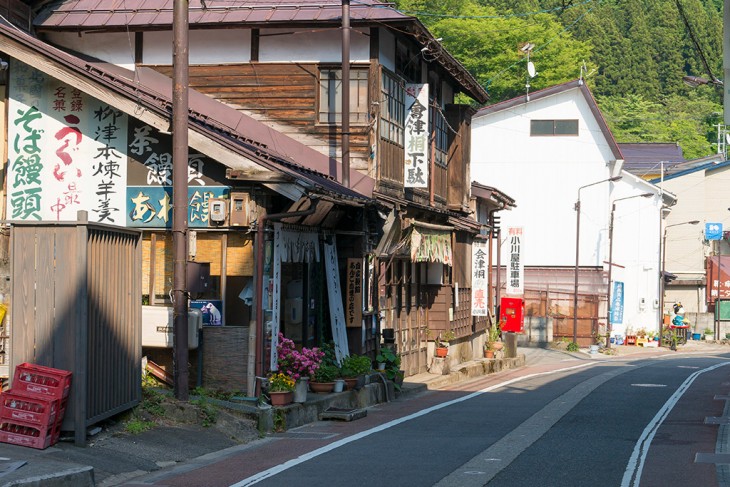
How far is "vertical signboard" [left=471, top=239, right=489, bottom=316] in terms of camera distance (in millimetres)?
34344

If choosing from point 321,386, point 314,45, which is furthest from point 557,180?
point 321,386

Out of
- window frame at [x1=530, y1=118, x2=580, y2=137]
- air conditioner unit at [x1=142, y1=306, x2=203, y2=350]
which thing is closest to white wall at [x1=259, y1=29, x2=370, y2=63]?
air conditioner unit at [x1=142, y1=306, x2=203, y2=350]

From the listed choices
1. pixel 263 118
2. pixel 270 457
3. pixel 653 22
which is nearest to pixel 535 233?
pixel 263 118

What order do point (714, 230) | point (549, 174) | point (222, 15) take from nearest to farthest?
point (222, 15) < point (549, 174) < point (714, 230)

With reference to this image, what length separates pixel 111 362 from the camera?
13.0 meters

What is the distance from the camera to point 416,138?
25.2m

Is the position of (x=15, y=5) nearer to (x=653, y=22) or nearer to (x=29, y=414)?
(x=29, y=414)

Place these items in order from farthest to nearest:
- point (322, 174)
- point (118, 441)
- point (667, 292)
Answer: point (667, 292), point (322, 174), point (118, 441)

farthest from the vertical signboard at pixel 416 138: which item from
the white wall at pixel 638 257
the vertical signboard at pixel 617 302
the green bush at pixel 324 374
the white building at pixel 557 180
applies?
the white wall at pixel 638 257

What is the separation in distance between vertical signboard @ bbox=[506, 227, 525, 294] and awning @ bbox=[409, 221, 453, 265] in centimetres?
1112

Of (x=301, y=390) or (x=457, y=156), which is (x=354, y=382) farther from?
(x=457, y=156)

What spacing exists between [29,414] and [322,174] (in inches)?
435

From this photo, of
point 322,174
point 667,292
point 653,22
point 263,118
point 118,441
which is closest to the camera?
point 118,441

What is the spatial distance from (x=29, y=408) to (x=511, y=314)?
100.0 feet
